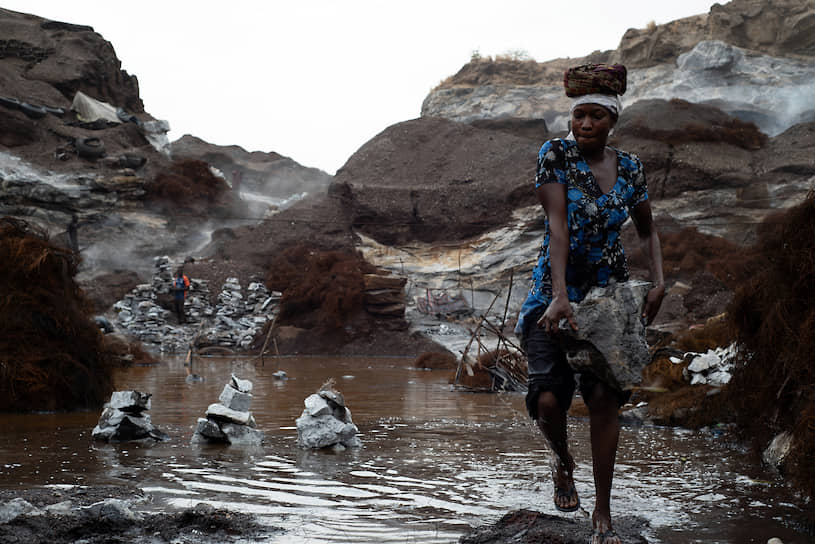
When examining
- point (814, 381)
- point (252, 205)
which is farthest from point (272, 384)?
point (252, 205)

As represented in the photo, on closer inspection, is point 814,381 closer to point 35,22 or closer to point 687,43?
point 687,43

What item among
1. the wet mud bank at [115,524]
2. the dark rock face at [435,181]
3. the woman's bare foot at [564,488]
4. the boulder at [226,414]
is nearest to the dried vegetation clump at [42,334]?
the boulder at [226,414]

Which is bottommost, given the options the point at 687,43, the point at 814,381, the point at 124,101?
the point at 814,381

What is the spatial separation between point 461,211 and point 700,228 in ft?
33.0

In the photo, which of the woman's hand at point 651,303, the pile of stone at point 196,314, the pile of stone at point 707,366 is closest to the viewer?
the woman's hand at point 651,303

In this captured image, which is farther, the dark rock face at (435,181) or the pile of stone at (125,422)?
the dark rock face at (435,181)

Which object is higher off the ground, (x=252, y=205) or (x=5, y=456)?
(x=252, y=205)

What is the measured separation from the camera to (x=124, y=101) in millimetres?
47969

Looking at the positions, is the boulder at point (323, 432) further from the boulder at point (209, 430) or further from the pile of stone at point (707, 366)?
the pile of stone at point (707, 366)

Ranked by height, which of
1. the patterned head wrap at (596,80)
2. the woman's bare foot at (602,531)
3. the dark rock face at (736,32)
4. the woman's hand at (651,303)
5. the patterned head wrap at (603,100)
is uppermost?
the dark rock face at (736,32)

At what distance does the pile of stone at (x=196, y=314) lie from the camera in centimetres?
2300

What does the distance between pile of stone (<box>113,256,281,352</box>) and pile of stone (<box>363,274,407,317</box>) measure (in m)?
3.47

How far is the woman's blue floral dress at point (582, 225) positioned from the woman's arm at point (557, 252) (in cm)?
4

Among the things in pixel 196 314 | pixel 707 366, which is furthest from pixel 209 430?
pixel 196 314
